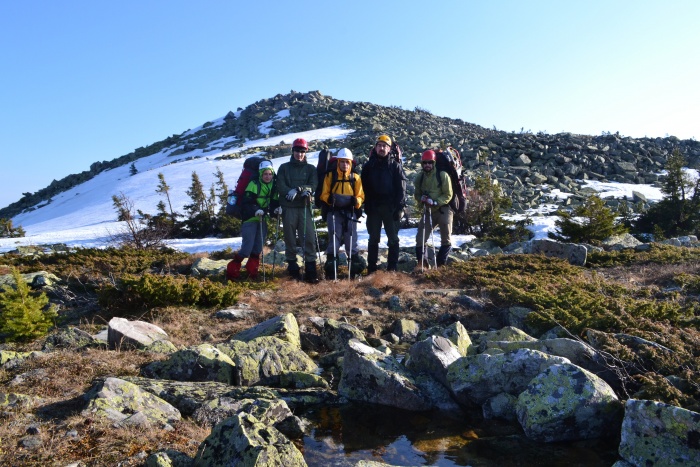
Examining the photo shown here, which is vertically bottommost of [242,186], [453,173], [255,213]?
[255,213]

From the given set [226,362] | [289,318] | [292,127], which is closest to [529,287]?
[289,318]

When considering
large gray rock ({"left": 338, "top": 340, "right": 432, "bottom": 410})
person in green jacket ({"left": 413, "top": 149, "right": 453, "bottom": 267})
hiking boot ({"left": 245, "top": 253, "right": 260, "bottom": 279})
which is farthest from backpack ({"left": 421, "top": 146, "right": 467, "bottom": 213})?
large gray rock ({"left": 338, "top": 340, "right": 432, "bottom": 410})

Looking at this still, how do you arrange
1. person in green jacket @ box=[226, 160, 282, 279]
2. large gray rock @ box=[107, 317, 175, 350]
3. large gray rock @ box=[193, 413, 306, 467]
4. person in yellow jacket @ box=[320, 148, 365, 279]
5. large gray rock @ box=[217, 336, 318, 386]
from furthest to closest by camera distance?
person in green jacket @ box=[226, 160, 282, 279]
person in yellow jacket @ box=[320, 148, 365, 279]
large gray rock @ box=[107, 317, 175, 350]
large gray rock @ box=[217, 336, 318, 386]
large gray rock @ box=[193, 413, 306, 467]

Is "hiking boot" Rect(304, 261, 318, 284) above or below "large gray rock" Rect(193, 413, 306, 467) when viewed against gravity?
below

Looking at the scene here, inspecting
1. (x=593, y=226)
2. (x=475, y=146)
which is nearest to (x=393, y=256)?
(x=593, y=226)

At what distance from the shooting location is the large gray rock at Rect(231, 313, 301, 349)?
610cm

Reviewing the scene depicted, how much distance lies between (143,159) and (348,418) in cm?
6076

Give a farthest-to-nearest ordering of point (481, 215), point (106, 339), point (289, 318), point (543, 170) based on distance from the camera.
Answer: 1. point (543, 170)
2. point (481, 215)
3. point (289, 318)
4. point (106, 339)

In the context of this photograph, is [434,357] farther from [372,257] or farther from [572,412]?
[372,257]

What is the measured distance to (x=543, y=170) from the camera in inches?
1260

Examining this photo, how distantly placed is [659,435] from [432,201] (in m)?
7.11

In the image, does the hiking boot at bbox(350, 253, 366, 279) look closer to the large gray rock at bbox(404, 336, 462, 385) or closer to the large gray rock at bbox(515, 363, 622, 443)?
the large gray rock at bbox(404, 336, 462, 385)

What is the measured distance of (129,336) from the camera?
566cm

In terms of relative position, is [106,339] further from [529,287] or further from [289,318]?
[529,287]
